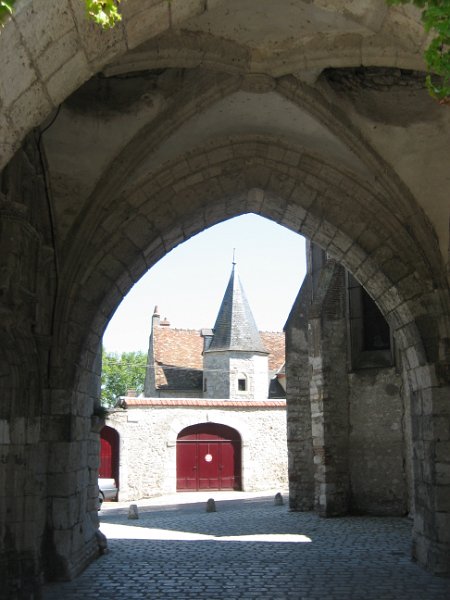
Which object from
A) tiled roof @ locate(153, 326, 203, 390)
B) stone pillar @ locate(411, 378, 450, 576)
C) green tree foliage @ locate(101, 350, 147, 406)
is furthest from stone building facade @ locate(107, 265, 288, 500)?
green tree foliage @ locate(101, 350, 147, 406)

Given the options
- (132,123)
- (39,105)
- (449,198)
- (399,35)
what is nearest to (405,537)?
(449,198)

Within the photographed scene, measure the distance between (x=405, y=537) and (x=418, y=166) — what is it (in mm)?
4672

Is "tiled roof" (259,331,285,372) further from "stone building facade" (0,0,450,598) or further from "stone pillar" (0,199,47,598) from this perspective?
"stone pillar" (0,199,47,598)

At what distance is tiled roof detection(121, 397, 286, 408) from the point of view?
1947 cm

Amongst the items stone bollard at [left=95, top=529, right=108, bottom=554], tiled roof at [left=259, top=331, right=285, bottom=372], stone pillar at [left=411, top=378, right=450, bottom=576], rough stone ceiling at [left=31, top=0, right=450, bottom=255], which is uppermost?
tiled roof at [left=259, top=331, right=285, bottom=372]

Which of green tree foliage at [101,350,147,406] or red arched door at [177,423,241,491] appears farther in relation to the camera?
green tree foliage at [101,350,147,406]

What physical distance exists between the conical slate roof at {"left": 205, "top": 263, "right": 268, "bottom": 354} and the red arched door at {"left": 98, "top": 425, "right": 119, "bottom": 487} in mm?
9818

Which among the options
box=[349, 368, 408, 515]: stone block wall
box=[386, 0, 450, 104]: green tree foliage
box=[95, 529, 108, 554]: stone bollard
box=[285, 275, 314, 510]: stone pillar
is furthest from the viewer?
box=[285, 275, 314, 510]: stone pillar

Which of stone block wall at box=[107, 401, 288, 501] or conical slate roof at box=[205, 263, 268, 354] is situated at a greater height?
conical slate roof at box=[205, 263, 268, 354]

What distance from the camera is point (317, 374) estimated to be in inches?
483

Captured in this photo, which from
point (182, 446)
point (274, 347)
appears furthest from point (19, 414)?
point (274, 347)

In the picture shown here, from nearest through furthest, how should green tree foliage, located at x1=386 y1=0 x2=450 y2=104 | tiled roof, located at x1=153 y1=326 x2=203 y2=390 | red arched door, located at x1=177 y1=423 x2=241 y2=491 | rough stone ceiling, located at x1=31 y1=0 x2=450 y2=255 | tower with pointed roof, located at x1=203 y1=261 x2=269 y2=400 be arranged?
green tree foliage, located at x1=386 y1=0 x2=450 y2=104 → rough stone ceiling, located at x1=31 y1=0 x2=450 y2=255 → red arched door, located at x1=177 y1=423 x2=241 y2=491 → tower with pointed roof, located at x1=203 y1=261 x2=269 y2=400 → tiled roof, located at x1=153 y1=326 x2=203 y2=390

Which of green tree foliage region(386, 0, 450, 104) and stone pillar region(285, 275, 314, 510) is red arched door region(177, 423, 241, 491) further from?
green tree foliage region(386, 0, 450, 104)

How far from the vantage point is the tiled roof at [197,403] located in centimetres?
1947
